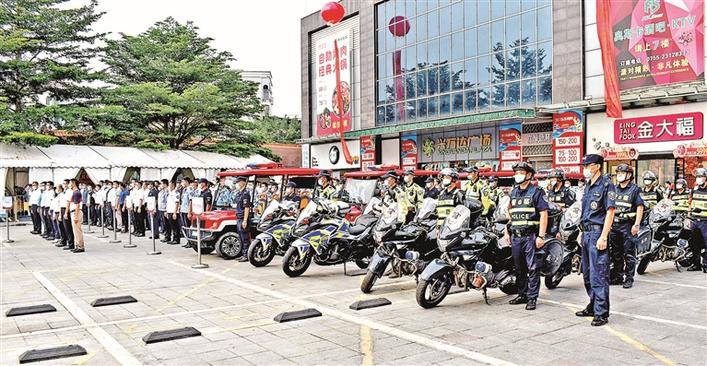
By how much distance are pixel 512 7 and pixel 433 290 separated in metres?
18.8

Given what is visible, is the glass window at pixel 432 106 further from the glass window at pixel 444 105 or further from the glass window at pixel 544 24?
the glass window at pixel 544 24

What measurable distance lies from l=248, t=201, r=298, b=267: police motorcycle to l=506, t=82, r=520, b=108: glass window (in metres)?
14.5

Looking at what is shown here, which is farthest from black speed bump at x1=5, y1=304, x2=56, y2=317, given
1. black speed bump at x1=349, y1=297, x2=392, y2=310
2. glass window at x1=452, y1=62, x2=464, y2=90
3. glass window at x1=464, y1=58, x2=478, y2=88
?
glass window at x1=452, y1=62, x2=464, y2=90

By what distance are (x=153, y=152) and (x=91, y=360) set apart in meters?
27.8

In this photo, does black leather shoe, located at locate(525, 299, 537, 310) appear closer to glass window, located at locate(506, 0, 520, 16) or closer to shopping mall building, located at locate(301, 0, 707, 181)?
shopping mall building, located at locate(301, 0, 707, 181)

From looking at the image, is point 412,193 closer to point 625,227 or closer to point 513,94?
point 625,227

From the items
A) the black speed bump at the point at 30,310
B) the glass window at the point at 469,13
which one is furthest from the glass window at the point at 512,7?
the black speed bump at the point at 30,310

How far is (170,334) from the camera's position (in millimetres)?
6230

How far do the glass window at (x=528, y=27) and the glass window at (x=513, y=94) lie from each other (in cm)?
174

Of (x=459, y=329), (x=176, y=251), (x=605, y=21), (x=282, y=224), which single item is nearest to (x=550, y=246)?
(x=459, y=329)

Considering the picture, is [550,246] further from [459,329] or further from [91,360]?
[91,360]

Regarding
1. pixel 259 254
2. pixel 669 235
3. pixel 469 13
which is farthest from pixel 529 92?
pixel 259 254

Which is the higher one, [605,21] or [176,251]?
[605,21]

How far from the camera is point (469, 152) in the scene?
26.3m
